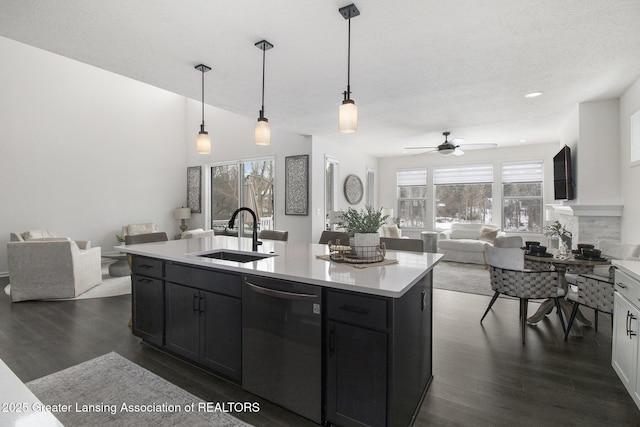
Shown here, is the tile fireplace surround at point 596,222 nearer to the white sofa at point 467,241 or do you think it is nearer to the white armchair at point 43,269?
the white sofa at point 467,241

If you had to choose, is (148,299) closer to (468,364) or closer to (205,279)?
(205,279)

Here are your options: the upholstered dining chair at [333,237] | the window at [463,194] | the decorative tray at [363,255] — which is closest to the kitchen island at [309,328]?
the decorative tray at [363,255]

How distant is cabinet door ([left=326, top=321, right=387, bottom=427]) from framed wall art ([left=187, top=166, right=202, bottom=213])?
23.2 feet

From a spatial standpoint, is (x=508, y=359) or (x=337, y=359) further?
(x=508, y=359)

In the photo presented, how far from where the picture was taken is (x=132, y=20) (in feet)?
8.02

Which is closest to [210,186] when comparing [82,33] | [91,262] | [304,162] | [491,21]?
[304,162]

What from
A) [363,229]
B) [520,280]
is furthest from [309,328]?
[520,280]

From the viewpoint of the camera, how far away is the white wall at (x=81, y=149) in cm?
552

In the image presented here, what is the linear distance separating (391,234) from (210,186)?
4.71m

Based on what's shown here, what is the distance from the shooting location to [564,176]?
4.95m

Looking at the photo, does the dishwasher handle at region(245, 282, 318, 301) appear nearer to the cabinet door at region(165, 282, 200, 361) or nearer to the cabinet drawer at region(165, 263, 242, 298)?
the cabinet drawer at region(165, 263, 242, 298)

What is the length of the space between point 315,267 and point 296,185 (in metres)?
4.55

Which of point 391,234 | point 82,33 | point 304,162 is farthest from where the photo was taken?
point 391,234

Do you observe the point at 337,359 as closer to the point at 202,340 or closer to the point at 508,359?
the point at 202,340
